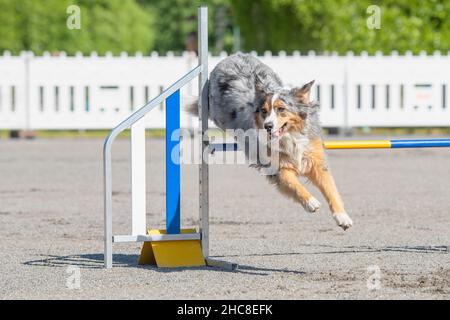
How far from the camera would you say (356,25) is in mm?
28703

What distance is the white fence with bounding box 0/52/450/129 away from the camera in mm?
22859

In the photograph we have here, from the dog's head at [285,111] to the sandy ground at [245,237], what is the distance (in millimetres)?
976

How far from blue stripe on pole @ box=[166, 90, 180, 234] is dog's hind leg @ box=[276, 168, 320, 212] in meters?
0.77

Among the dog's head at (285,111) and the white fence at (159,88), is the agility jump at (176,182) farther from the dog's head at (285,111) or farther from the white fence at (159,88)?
the white fence at (159,88)

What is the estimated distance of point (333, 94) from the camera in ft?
75.8

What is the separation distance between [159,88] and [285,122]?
15805 mm

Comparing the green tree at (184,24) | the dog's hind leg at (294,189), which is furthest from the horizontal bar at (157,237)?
the green tree at (184,24)

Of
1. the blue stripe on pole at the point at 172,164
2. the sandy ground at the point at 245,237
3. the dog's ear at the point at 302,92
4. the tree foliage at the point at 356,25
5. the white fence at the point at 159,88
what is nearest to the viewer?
the sandy ground at the point at 245,237

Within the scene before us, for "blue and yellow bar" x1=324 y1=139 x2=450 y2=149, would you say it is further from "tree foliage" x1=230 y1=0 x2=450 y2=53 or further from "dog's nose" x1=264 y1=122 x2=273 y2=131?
"tree foliage" x1=230 y1=0 x2=450 y2=53

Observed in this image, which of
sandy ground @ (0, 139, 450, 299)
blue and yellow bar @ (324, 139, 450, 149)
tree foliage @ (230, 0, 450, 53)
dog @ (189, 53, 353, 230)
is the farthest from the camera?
tree foliage @ (230, 0, 450, 53)

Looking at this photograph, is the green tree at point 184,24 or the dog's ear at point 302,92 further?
the green tree at point 184,24

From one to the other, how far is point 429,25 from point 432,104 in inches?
196

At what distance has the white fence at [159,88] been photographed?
75.0 ft

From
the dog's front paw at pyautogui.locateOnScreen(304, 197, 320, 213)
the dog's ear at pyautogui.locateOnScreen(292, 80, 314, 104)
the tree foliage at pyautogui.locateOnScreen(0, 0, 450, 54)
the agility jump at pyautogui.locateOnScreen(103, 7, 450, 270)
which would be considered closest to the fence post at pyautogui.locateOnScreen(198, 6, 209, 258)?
the agility jump at pyautogui.locateOnScreen(103, 7, 450, 270)
